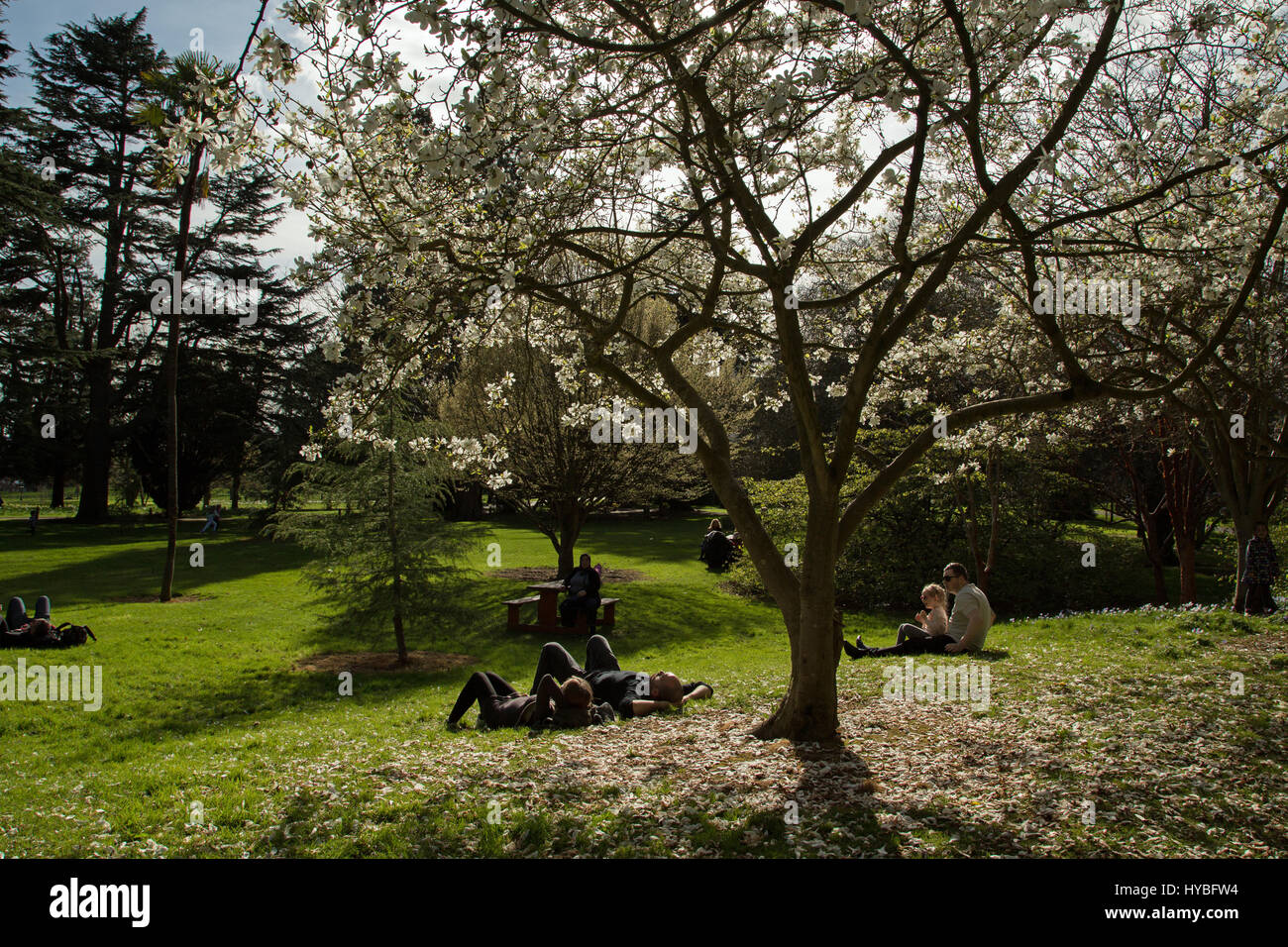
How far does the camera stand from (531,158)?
231 inches

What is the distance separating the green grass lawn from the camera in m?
4.79

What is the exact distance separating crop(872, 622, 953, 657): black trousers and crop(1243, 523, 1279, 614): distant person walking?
616cm

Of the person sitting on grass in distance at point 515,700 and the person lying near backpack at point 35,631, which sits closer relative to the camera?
the person sitting on grass in distance at point 515,700

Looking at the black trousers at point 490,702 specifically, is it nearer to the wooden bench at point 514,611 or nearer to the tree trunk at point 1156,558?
the wooden bench at point 514,611

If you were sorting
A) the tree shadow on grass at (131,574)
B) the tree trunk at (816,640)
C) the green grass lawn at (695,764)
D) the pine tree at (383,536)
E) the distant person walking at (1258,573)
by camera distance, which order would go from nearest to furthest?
the green grass lawn at (695,764), the tree trunk at (816,640), the pine tree at (383,536), the distant person walking at (1258,573), the tree shadow on grass at (131,574)

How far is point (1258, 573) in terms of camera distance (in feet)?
43.4

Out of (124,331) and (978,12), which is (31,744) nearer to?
(978,12)

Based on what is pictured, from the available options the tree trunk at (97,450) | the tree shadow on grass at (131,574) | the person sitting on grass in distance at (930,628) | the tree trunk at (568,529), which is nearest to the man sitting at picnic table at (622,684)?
the person sitting on grass in distance at (930,628)

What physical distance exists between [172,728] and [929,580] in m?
14.8

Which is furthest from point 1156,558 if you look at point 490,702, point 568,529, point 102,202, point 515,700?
point 102,202

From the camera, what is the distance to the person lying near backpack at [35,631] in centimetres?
1179

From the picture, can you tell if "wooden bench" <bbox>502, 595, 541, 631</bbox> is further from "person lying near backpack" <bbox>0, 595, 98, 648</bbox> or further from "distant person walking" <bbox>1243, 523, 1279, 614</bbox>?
"distant person walking" <bbox>1243, 523, 1279, 614</bbox>

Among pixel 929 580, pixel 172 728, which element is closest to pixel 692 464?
pixel 929 580

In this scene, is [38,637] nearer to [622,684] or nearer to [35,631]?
[35,631]
